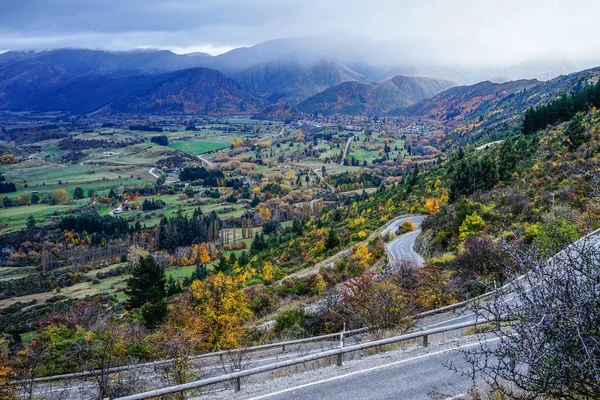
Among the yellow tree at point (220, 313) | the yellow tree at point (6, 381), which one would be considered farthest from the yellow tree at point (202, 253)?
the yellow tree at point (6, 381)

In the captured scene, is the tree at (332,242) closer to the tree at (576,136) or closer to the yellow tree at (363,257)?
the yellow tree at (363,257)

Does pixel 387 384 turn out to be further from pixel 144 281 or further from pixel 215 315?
pixel 144 281

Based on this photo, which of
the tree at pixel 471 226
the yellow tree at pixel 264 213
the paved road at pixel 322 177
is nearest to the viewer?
the tree at pixel 471 226

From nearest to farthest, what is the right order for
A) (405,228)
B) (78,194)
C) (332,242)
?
1. (405,228)
2. (332,242)
3. (78,194)

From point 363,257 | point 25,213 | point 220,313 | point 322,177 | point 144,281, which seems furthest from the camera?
point 322,177

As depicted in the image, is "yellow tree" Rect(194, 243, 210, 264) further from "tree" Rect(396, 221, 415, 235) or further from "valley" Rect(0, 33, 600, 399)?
"tree" Rect(396, 221, 415, 235)

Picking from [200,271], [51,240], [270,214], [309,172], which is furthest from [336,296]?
[309,172]

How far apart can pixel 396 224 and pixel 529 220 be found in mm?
28007

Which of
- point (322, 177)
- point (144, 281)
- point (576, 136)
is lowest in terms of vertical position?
point (322, 177)

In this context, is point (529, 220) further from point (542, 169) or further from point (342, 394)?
point (342, 394)

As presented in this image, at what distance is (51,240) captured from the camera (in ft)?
370

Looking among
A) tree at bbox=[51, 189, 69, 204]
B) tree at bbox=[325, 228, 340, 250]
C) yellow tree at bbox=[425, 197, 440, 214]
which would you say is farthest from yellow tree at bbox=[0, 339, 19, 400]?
tree at bbox=[51, 189, 69, 204]

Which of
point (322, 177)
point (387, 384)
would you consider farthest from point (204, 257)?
point (322, 177)

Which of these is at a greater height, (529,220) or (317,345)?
(529,220)
